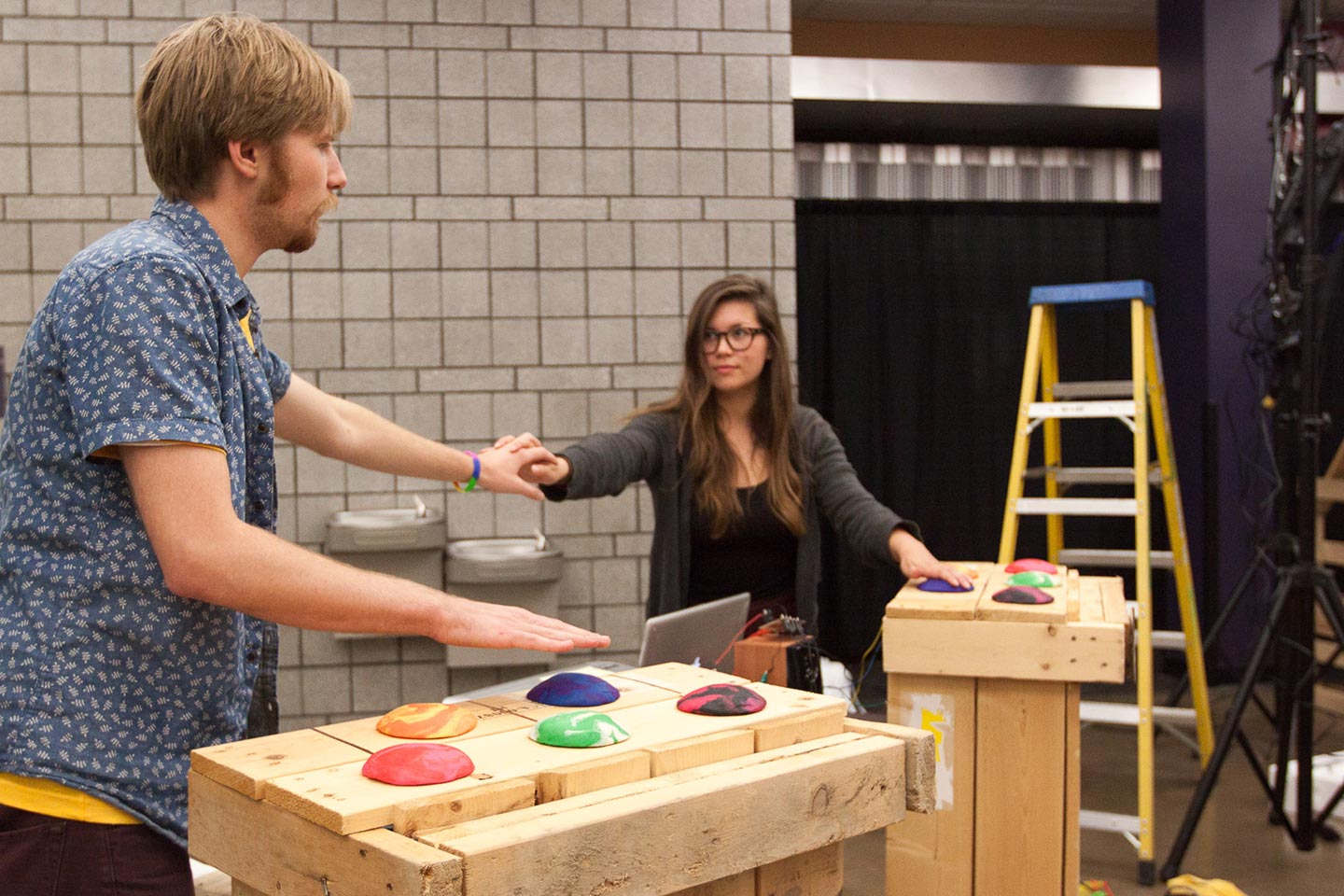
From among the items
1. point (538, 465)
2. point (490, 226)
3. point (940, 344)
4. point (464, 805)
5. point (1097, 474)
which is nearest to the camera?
point (464, 805)

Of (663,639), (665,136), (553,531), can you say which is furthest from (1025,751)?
(665,136)

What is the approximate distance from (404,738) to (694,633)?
0.83m

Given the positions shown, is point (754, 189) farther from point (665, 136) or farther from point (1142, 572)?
point (1142, 572)

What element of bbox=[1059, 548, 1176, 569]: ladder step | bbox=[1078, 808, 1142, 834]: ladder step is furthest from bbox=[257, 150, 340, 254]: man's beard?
bbox=[1059, 548, 1176, 569]: ladder step

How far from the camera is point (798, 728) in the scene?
1147 mm

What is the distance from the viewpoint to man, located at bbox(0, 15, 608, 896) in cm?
104

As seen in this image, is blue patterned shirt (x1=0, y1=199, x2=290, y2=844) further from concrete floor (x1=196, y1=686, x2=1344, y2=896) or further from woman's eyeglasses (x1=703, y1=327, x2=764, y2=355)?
concrete floor (x1=196, y1=686, x2=1344, y2=896)

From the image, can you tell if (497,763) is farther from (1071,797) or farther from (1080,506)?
(1080,506)

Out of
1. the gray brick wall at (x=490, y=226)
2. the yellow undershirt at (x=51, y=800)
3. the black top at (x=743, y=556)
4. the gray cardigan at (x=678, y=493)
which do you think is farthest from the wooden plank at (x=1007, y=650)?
the gray brick wall at (x=490, y=226)

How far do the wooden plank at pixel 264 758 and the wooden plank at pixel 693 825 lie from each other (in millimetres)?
184

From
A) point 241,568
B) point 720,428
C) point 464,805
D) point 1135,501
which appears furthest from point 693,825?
point 1135,501

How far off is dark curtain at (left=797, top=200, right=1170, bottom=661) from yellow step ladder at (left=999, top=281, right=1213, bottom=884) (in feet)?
6.57

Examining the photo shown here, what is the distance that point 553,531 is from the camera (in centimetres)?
420

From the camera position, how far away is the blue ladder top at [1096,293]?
3.34 metres
